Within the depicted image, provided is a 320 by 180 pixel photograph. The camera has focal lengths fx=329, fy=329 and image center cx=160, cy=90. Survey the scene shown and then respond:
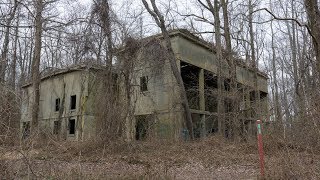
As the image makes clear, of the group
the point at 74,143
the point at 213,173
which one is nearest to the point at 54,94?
the point at 74,143

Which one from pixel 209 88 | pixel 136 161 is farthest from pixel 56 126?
pixel 136 161

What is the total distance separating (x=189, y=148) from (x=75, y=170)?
836 centimetres

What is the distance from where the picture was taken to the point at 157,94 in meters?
24.4

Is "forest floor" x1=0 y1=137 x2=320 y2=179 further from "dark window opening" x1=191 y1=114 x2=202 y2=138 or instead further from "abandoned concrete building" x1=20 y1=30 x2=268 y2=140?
"dark window opening" x1=191 y1=114 x2=202 y2=138

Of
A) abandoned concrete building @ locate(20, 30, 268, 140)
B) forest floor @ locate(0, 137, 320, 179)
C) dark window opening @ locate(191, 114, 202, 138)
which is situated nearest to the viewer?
forest floor @ locate(0, 137, 320, 179)

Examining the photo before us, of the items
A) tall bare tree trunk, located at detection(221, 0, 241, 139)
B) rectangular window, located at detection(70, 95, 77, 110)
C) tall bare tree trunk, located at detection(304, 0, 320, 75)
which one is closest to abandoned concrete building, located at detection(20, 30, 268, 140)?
rectangular window, located at detection(70, 95, 77, 110)

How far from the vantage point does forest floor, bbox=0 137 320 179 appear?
753 cm

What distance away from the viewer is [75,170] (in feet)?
27.3

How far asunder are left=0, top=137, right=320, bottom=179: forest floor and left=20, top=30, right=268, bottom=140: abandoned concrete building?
2.00 meters

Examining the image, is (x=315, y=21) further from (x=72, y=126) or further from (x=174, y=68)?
(x=72, y=126)

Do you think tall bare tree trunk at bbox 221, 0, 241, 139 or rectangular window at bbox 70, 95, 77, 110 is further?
rectangular window at bbox 70, 95, 77, 110

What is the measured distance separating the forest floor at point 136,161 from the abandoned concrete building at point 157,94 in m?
2.00

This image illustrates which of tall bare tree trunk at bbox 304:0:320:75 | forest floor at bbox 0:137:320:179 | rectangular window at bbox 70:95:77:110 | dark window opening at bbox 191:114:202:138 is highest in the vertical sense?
tall bare tree trunk at bbox 304:0:320:75

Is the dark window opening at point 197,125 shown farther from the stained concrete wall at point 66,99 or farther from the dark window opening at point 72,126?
the dark window opening at point 72,126
